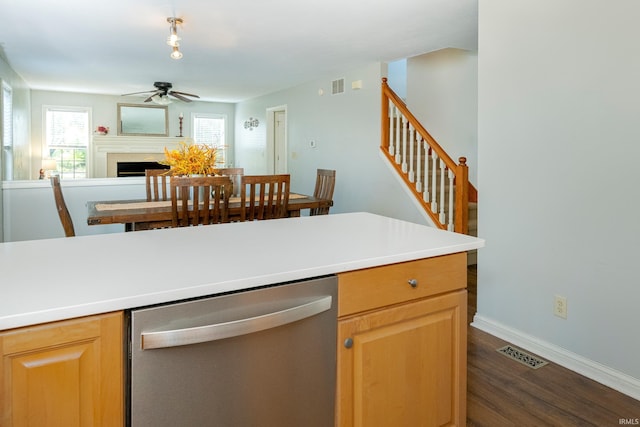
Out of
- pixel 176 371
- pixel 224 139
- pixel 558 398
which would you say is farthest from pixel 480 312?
pixel 224 139

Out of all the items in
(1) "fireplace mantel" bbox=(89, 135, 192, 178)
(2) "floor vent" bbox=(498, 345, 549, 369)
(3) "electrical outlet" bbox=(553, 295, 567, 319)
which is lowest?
(2) "floor vent" bbox=(498, 345, 549, 369)

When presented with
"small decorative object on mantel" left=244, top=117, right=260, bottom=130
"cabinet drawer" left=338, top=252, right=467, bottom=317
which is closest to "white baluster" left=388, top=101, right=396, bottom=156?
"cabinet drawer" left=338, top=252, right=467, bottom=317

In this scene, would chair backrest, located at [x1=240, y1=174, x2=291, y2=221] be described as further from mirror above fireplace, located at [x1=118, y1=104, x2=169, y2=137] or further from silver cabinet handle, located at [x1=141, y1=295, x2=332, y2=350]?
mirror above fireplace, located at [x1=118, y1=104, x2=169, y2=137]

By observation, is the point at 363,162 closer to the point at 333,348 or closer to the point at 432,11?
the point at 432,11

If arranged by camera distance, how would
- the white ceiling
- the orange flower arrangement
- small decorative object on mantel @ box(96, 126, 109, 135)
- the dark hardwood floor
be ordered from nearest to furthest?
the dark hardwood floor
the white ceiling
the orange flower arrangement
small decorative object on mantel @ box(96, 126, 109, 135)

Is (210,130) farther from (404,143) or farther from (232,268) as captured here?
(232,268)

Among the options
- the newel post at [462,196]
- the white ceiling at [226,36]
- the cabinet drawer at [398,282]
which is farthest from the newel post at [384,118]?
the cabinet drawer at [398,282]

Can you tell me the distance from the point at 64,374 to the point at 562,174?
250cm

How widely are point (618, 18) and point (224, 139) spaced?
8625mm

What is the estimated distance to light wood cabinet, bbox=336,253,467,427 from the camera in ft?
4.21

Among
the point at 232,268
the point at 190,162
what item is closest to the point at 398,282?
the point at 232,268

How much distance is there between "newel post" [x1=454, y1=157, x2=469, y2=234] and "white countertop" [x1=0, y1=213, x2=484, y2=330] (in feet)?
6.77

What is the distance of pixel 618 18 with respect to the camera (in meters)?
2.13

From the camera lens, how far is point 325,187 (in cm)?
458
